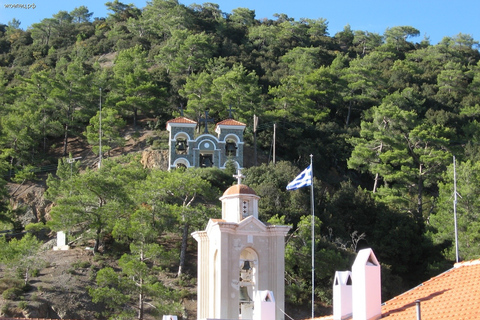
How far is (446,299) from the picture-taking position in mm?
13414

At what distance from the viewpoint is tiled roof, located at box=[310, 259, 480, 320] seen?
41.8 feet

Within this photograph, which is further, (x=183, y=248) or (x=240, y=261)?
(x=183, y=248)

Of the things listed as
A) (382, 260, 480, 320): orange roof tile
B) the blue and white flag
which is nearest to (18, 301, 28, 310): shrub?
the blue and white flag

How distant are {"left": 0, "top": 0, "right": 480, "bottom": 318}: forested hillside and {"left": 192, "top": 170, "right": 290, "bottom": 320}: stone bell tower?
1209cm

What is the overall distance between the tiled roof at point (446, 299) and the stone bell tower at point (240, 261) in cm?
564

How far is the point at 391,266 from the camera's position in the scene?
4175 cm

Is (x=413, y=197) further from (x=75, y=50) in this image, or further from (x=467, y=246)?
(x=75, y=50)

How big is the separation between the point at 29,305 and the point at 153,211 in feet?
23.2

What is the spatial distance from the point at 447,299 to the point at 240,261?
8198 millimetres

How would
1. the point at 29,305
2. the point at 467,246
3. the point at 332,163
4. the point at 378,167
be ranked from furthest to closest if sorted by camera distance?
1. the point at 332,163
2. the point at 378,167
3. the point at 467,246
4. the point at 29,305

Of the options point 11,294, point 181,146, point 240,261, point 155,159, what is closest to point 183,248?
point 11,294

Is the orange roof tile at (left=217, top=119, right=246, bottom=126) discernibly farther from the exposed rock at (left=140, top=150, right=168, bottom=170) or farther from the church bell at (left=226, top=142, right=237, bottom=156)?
the exposed rock at (left=140, top=150, right=168, bottom=170)

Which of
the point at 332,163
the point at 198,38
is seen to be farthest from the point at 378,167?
the point at 198,38

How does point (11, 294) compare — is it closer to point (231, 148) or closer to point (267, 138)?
point (231, 148)
